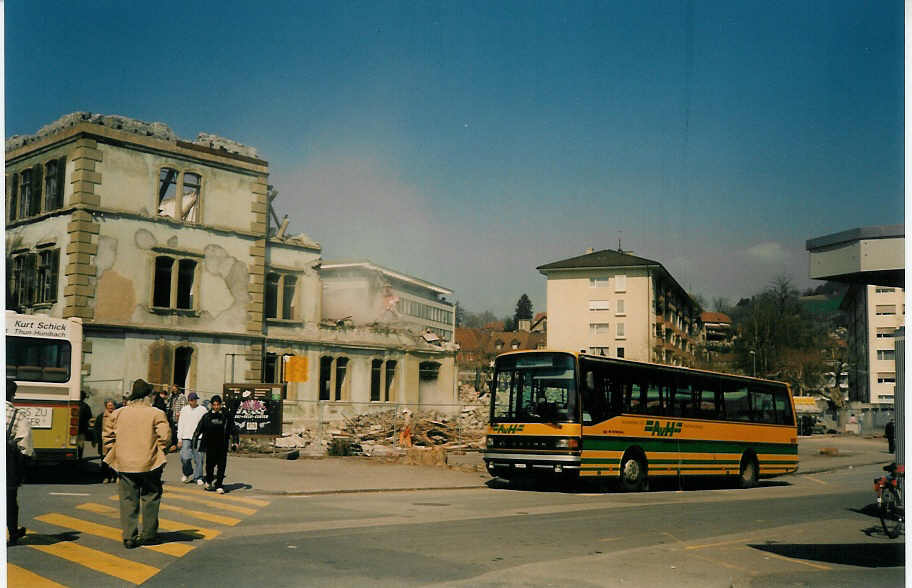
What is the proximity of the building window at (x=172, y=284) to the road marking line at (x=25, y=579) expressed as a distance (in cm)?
683

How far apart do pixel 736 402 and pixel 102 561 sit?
15.7 metres

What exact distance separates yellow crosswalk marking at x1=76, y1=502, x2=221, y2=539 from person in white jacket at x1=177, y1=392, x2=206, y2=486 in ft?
11.3

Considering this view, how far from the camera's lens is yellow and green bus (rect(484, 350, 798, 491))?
16516 millimetres

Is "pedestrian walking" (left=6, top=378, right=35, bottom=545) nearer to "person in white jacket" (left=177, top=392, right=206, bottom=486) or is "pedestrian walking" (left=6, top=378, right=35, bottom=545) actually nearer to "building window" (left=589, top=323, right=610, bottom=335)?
"person in white jacket" (left=177, top=392, right=206, bottom=486)

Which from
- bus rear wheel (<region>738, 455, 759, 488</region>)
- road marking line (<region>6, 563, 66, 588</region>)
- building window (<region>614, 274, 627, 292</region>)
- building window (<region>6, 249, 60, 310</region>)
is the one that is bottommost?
bus rear wheel (<region>738, 455, 759, 488</region>)

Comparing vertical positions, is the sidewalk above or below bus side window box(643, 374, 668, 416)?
below

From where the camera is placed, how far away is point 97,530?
9.87 m

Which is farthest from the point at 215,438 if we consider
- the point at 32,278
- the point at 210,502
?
the point at 32,278

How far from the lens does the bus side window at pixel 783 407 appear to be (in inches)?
868

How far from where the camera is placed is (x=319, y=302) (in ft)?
55.6

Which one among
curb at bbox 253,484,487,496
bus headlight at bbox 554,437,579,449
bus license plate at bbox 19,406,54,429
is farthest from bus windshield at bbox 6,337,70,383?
bus headlight at bbox 554,437,579,449

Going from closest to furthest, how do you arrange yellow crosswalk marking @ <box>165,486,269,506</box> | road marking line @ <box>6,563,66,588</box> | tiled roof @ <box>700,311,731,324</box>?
road marking line @ <box>6,563,66,588</box> → yellow crosswalk marking @ <box>165,486,269,506</box> → tiled roof @ <box>700,311,731,324</box>

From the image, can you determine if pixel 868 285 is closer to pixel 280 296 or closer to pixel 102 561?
pixel 280 296

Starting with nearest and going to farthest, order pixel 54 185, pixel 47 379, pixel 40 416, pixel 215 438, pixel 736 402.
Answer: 1. pixel 40 416
2. pixel 47 379
3. pixel 54 185
4. pixel 215 438
5. pixel 736 402
